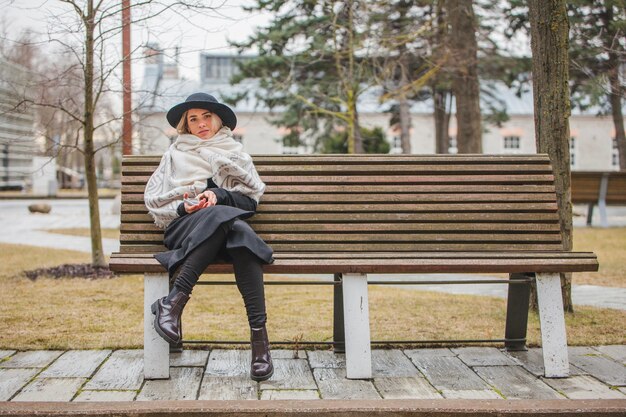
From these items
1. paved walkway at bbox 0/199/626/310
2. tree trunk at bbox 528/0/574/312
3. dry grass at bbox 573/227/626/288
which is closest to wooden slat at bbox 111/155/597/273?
tree trunk at bbox 528/0/574/312

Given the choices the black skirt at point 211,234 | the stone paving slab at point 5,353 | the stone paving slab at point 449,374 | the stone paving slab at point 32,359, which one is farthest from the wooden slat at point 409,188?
the stone paving slab at point 5,353

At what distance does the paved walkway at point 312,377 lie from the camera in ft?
11.7

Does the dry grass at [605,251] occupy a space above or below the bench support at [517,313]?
below

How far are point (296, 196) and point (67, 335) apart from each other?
5.98ft

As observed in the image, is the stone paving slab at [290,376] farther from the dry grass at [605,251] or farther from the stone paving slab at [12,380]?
the dry grass at [605,251]

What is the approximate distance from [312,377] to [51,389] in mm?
1310

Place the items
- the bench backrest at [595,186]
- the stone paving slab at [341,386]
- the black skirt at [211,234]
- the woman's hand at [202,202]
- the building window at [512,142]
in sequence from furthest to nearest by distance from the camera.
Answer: the building window at [512,142] < the bench backrest at [595,186] < the woman's hand at [202,202] < the black skirt at [211,234] < the stone paving slab at [341,386]

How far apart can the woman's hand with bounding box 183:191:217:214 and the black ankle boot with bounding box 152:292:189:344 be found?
19.5 inches

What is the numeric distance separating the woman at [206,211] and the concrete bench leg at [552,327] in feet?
4.81

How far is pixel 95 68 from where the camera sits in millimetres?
7723

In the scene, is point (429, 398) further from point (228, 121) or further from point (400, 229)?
point (228, 121)

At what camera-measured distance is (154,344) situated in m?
3.82

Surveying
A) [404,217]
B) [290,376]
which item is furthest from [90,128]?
[290,376]

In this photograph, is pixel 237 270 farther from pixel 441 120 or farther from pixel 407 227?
pixel 441 120
